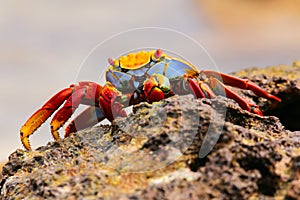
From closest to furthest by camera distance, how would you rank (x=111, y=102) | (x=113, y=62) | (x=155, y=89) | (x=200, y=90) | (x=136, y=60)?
(x=155, y=89), (x=200, y=90), (x=111, y=102), (x=136, y=60), (x=113, y=62)

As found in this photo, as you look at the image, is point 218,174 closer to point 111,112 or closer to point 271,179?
point 271,179

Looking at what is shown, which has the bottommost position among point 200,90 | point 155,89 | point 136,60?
point 200,90

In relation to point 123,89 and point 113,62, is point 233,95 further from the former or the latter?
point 113,62

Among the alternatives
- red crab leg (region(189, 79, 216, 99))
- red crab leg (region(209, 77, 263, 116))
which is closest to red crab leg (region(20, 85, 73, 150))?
red crab leg (region(189, 79, 216, 99))

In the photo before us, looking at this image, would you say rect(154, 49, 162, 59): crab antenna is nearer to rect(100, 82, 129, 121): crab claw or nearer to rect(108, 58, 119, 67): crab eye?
rect(108, 58, 119, 67): crab eye

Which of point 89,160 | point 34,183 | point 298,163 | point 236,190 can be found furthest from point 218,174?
point 34,183

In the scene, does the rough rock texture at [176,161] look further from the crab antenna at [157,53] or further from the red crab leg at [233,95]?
the crab antenna at [157,53]

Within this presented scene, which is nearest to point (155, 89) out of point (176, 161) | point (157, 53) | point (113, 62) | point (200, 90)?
point (200, 90)
